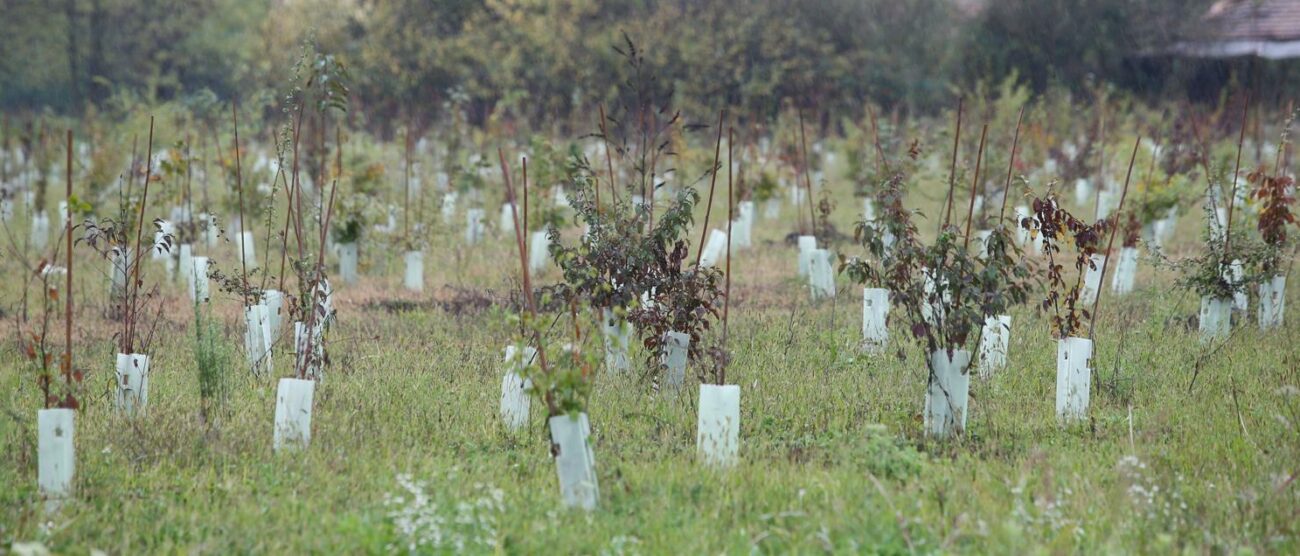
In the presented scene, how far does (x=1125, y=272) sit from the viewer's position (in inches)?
328

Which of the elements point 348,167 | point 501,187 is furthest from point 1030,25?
point 348,167

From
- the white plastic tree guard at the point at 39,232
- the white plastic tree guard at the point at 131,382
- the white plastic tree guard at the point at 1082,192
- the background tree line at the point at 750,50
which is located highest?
the background tree line at the point at 750,50

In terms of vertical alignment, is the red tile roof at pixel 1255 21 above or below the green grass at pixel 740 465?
above

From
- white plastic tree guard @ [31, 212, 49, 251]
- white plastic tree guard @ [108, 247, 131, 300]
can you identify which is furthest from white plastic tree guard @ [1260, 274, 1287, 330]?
white plastic tree guard @ [31, 212, 49, 251]

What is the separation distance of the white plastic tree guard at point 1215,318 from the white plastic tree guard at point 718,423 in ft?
11.0

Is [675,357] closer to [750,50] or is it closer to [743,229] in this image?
[743,229]

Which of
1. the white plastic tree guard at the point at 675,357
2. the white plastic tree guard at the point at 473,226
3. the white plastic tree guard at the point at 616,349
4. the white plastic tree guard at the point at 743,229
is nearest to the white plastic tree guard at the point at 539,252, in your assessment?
the white plastic tree guard at the point at 473,226

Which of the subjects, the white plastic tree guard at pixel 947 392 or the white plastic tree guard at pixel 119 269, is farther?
the white plastic tree guard at pixel 119 269

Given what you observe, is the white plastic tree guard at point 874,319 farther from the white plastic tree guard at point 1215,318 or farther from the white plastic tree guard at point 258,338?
the white plastic tree guard at point 258,338

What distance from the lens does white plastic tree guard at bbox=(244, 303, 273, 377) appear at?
600 cm

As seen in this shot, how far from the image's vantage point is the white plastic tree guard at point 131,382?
515cm

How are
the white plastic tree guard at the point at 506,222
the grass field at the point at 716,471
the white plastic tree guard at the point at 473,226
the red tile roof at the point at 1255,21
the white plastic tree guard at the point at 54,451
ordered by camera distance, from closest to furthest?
the grass field at the point at 716,471
the white plastic tree guard at the point at 54,451
the white plastic tree guard at the point at 473,226
the white plastic tree guard at the point at 506,222
the red tile roof at the point at 1255,21

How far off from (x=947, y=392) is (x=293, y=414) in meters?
2.57

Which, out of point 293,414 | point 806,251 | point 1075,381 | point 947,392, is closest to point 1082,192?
point 806,251
